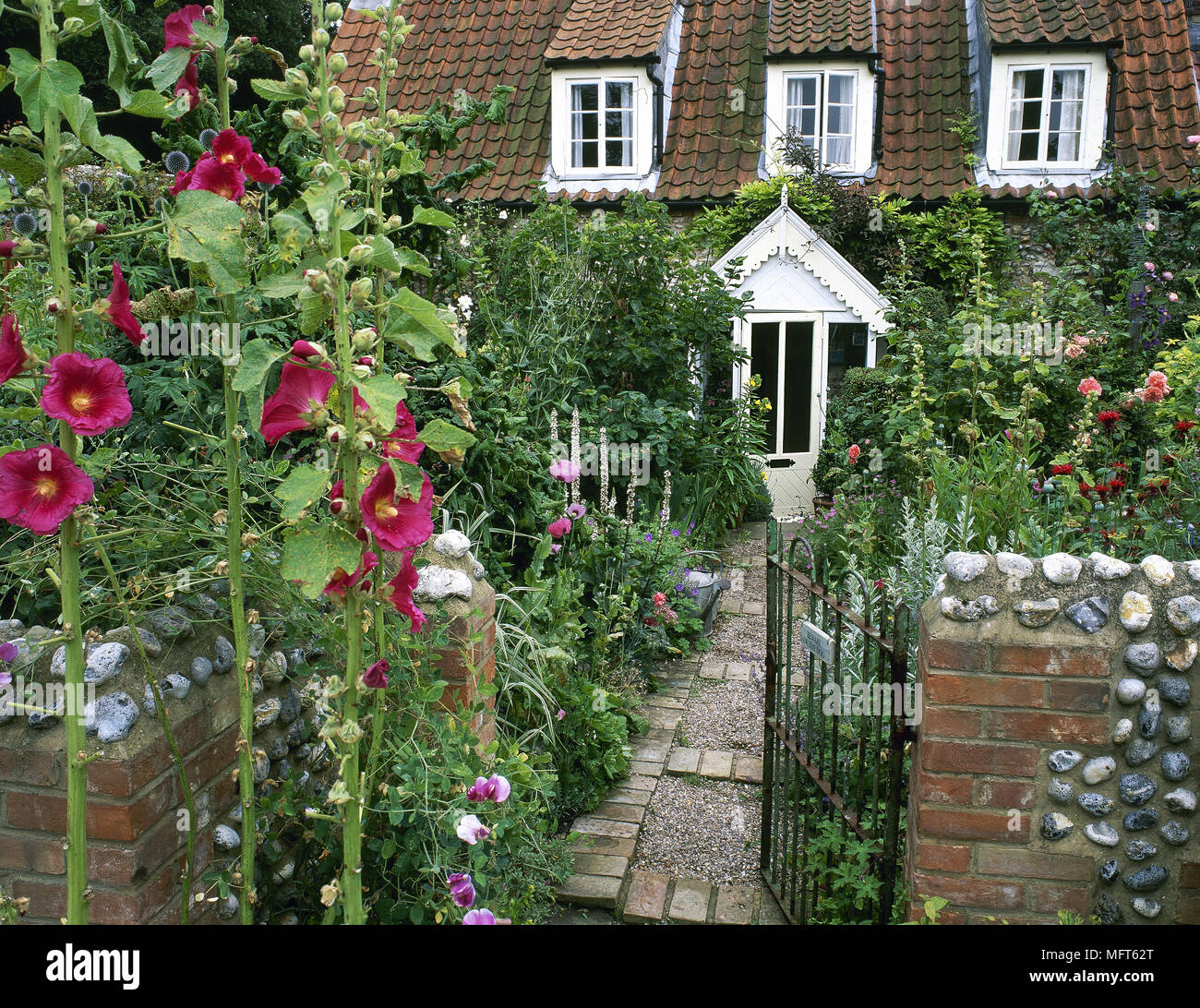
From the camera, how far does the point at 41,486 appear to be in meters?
1.31

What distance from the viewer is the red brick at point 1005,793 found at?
227 centimetres

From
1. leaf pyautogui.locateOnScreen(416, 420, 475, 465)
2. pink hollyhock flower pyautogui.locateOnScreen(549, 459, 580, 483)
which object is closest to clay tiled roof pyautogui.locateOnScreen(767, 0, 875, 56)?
pink hollyhock flower pyautogui.locateOnScreen(549, 459, 580, 483)

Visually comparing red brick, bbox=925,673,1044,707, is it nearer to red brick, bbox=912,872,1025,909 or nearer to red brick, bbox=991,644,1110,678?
red brick, bbox=991,644,1110,678

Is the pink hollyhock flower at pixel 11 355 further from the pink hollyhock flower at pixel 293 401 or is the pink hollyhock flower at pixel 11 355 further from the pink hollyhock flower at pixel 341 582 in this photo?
the pink hollyhock flower at pixel 341 582

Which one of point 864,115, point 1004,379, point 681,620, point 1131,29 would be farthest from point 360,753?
point 1131,29

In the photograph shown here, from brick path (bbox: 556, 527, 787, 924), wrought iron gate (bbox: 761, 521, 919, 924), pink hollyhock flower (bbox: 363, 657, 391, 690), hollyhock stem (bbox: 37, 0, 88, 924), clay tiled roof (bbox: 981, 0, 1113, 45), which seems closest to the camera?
hollyhock stem (bbox: 37, 0, 88, 924)

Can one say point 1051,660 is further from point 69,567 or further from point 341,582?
point 69,567

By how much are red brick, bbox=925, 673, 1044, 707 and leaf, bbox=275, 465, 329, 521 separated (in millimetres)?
1595

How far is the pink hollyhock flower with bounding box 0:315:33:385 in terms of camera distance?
51.6 inches

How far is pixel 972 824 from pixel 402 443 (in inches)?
68.4

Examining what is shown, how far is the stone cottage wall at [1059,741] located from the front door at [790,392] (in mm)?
7013
